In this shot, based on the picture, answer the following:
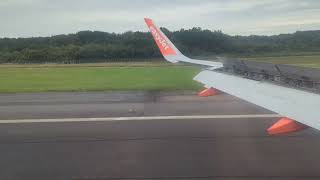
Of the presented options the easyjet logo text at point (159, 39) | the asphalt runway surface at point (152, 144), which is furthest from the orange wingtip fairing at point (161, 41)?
the asphalt runway surface at point (152, 144)

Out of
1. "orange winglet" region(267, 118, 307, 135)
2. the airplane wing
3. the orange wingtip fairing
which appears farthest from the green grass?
"orange winglet" region(267, 118, 307, 135)

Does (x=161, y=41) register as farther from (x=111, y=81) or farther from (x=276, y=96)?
(x=111, y=81)

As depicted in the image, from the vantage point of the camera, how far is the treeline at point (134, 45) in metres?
10.7

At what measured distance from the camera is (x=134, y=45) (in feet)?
68.4

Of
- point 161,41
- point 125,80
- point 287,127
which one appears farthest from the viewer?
point 125,80

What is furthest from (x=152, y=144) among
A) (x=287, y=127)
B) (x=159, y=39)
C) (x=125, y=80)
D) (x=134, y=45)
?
(x=125, y=80)

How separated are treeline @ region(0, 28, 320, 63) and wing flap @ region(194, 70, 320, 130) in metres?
A: 3.76

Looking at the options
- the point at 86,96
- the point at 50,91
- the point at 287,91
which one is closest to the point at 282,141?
the point at 287,91

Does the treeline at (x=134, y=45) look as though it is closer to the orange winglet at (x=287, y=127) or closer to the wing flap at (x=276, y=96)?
the wing flap at (x=276, y=96)

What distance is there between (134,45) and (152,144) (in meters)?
12.7

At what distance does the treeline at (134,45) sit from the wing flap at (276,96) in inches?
148

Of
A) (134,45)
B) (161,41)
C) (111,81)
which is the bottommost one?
(111,81)

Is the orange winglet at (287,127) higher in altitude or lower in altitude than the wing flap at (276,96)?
lower

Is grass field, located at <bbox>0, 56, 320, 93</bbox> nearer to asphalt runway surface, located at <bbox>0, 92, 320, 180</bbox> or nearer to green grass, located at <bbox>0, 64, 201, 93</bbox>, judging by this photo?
green grass, located at <bbox>0, 64, 201, 93</bbox>
